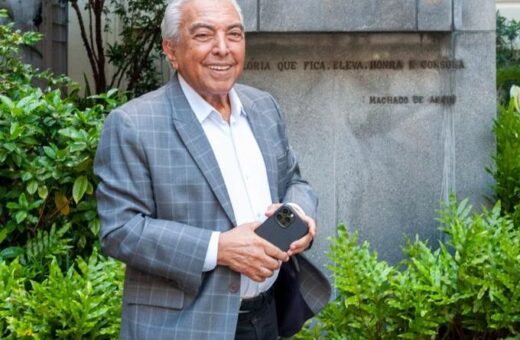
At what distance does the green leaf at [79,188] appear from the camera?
583cm

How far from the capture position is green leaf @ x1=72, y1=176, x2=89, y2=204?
5828mm

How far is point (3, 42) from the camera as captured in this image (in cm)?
727

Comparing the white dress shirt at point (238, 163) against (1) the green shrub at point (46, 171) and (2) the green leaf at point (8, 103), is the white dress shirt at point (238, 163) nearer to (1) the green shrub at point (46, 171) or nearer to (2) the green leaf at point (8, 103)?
(1) the green shrub at point (46, 171)

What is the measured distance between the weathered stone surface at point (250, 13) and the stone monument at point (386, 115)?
116 mm

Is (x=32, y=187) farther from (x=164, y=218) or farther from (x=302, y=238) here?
(x=302, y=238)

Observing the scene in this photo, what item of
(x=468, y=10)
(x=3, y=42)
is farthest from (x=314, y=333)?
(x=3, y=42)

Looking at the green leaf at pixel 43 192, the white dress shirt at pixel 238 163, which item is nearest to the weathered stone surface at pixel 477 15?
the green leaf at pixel 43 192

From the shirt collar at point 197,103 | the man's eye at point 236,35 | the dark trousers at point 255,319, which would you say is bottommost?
the dark trousers at point 255,319

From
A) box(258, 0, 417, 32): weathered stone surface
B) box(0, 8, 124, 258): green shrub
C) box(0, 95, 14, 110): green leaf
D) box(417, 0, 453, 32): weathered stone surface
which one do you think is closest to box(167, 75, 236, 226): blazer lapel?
box(0, 8, 124, 258): green shrub

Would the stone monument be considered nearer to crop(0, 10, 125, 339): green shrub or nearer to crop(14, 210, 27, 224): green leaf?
crop(0, 10, 125, 339): green shrub

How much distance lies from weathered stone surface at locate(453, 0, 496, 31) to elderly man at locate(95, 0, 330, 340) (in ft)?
11.2

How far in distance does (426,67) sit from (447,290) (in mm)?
1926

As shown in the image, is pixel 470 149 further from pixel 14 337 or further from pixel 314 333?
pixel 14 337

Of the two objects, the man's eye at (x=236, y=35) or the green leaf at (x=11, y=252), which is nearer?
the man's eye at (x=236, y=35)
